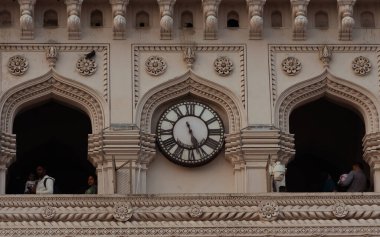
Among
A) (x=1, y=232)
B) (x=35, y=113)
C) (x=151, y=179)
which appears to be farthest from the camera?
(x=35, y=113)

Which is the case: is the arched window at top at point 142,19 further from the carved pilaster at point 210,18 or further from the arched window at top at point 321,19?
the arched window at top at point 321,19

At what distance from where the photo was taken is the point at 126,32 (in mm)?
35375

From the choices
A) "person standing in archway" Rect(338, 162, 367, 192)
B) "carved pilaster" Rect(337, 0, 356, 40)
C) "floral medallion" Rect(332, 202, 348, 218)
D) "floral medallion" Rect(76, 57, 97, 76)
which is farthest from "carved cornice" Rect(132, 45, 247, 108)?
"floral medallion" Rect(332, 202, 348, 218)

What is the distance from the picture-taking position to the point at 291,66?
1387 inches

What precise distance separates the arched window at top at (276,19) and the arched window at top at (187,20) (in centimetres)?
A: 159

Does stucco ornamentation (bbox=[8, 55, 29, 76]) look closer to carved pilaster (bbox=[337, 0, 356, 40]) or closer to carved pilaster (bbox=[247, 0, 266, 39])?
carved pilaster (bbox=[247, 0, 266, 39])

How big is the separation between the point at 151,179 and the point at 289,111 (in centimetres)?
298

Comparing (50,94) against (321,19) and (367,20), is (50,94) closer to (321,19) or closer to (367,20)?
(321,19)

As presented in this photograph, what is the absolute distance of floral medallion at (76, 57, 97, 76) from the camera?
35.1 meters

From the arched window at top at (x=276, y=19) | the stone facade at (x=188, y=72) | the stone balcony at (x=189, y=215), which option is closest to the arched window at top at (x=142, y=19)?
the stone facade at (x=188, y=72)

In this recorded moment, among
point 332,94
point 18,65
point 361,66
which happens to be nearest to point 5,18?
point 18,65

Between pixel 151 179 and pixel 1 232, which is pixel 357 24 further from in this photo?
pixel 1 232

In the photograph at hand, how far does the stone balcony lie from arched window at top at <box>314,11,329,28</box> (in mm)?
4292

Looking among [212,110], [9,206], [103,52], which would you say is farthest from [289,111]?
[9,206]
